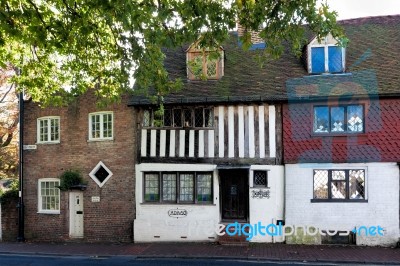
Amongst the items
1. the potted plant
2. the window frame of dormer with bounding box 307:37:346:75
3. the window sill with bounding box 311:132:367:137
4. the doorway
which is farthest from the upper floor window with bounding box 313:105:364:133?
the doorway

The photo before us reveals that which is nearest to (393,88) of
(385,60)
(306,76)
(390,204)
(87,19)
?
(385,60)

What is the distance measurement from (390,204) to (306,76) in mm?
6106

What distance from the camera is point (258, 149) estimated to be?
598 inches

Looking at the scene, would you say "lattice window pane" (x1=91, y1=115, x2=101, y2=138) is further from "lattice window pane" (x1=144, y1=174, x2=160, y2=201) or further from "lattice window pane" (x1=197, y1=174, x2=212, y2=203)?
"lattice window pane" (x1=197, y1=174, x2=212, y2=203)

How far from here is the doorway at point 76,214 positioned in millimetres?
16469

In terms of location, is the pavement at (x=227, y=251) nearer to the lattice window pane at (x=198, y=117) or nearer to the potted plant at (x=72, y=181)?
the potted plant at (x=72, y=181)

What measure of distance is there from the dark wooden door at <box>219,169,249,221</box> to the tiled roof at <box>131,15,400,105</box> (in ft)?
10.4

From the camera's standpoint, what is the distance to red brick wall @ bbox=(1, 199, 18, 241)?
17.1 meters

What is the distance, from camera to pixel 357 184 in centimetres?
1465

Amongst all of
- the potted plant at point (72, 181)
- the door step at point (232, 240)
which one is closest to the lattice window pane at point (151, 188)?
the potted plant at point (72, 181)

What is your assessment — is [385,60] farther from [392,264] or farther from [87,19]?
[87,19]

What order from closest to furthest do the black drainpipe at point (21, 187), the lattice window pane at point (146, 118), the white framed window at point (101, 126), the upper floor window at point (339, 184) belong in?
the upper floor window at point (339, 184), the lattice window pane at point (146, 118), the white framed window at point (101, 126), the black drainpipe at point (21, 187)

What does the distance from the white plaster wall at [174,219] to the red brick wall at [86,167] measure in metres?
0.44

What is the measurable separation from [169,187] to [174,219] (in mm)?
1366
